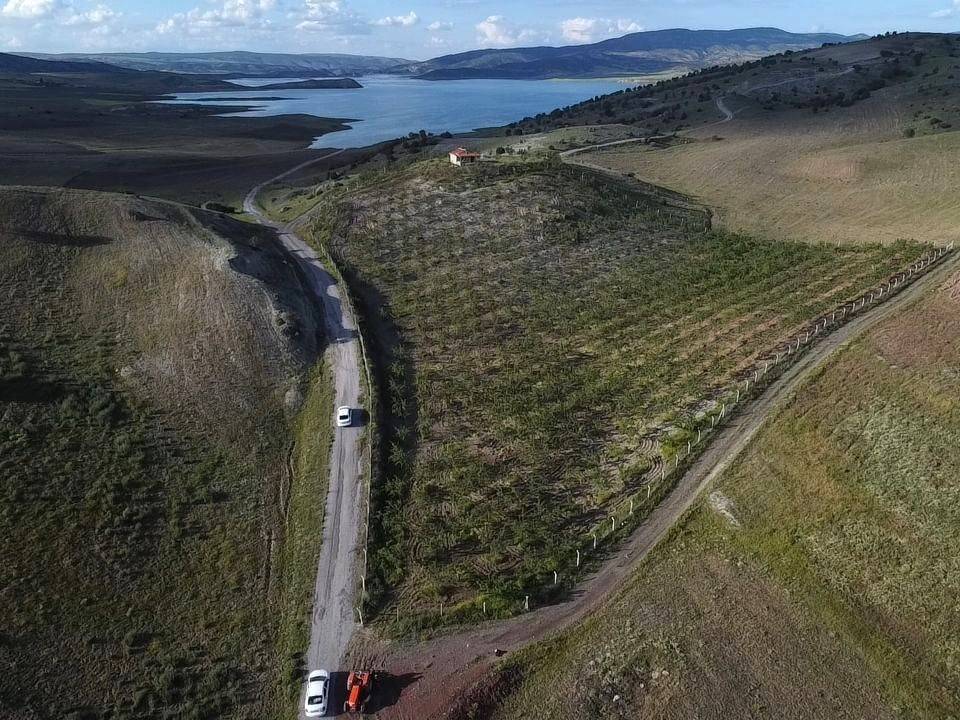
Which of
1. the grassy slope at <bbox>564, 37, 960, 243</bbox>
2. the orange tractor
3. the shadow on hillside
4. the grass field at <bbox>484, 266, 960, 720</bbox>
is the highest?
the grassy slope at <bbox>564, 37, 960, 243</bbox>

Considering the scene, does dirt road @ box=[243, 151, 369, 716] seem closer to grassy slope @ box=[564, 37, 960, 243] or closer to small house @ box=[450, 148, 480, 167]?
small house @ box=[450, 148, 480, 167]

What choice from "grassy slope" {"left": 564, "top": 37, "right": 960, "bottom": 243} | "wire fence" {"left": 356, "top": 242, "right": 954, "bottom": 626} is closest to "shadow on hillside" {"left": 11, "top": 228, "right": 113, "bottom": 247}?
"wire fence" {"left": 356, "top": 242, "right": 954, "bottom": 626}

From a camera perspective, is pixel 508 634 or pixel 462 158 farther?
pixel 462 158

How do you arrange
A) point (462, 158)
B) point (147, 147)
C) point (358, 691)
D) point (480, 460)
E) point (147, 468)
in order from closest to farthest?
point (358, 691)
point (147, 468)
point (480, 460)
point (462, 158)
point (147, 147)

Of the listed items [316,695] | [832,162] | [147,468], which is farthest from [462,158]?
[316,695]

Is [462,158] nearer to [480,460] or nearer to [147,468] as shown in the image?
[480,460]

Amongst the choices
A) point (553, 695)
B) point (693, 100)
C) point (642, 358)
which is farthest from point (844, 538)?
point (693, 100)
